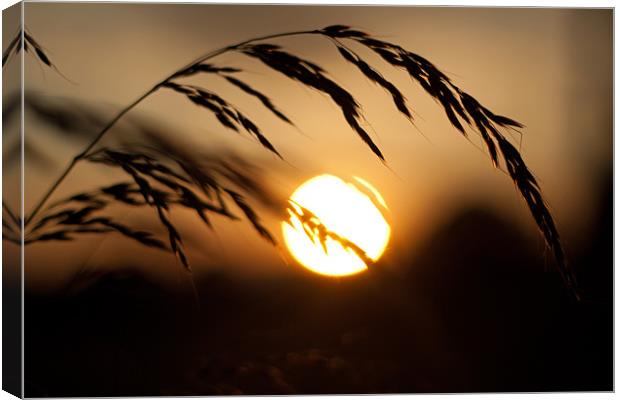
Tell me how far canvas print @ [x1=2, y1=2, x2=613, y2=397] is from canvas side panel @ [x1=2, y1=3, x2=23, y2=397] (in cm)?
1

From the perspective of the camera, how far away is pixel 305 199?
381cm

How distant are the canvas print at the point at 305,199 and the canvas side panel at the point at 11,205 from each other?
0.05ft

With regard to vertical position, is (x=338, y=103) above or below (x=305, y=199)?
above

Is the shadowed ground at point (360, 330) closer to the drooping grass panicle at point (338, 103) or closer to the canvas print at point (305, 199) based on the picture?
the canvas print at point (305, 199)

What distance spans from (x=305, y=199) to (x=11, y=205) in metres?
1.09

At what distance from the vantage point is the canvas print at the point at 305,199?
12.3 ft

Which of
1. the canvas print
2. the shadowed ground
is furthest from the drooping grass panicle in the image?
the shadowed ground

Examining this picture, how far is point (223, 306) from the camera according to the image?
3771mm

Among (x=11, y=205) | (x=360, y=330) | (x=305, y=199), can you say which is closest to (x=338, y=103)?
(x=305, y=199)

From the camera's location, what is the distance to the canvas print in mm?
3746

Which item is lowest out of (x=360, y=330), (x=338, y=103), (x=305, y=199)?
(x=360, y=330)

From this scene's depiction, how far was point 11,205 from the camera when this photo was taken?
383 cm

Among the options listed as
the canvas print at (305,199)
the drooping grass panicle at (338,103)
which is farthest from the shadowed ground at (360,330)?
the drooping grass panicle at (338,103)

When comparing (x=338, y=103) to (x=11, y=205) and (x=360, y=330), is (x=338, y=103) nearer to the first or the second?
(x=360, y=330)
